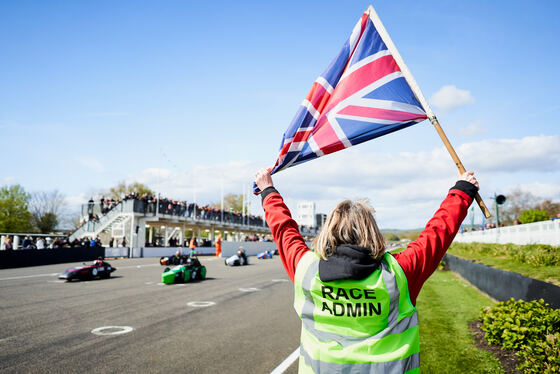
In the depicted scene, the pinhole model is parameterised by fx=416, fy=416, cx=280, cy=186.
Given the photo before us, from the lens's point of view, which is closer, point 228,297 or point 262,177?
point 262,177

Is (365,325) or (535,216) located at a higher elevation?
(535,216)

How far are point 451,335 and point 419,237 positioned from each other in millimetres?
6010

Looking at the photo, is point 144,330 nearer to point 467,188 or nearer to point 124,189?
point 467,188

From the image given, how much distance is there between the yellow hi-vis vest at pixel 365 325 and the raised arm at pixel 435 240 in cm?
8

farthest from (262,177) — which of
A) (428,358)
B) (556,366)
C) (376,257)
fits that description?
(428,358)

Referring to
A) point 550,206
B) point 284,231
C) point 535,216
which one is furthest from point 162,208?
point 550,206

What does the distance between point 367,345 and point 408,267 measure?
0.44 metres

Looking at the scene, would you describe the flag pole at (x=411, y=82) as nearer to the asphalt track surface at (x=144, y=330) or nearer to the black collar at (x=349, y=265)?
the black collar at (x=349, y=265)

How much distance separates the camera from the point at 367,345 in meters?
2.05

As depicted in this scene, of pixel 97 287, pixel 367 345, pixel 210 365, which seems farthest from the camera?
pixel 97 287

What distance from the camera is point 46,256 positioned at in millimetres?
25594

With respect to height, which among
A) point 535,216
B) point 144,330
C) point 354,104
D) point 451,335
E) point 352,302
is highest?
point 354,104

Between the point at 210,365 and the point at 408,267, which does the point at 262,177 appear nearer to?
the point at 408,267

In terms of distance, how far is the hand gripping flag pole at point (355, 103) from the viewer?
13.0ft
